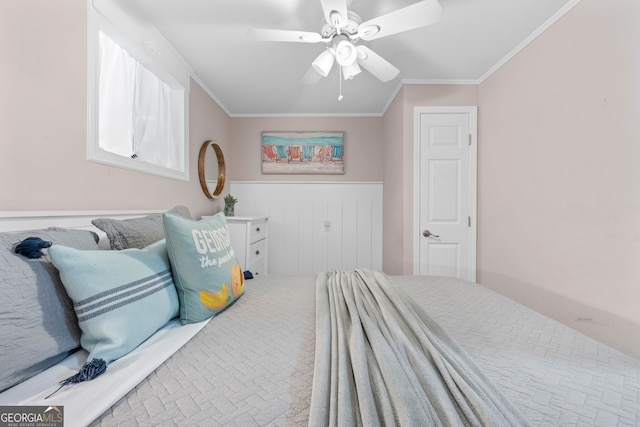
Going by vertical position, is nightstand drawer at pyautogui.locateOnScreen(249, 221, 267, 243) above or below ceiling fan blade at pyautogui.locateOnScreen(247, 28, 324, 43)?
below

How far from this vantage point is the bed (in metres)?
0.56

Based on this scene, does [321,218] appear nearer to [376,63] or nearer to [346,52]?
[376,63]

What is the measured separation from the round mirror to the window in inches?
11.3

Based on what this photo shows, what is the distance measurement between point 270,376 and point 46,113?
4.55 ft

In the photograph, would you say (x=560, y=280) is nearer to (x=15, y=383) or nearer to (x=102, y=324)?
(x=102, y=324)

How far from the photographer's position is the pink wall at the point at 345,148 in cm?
343

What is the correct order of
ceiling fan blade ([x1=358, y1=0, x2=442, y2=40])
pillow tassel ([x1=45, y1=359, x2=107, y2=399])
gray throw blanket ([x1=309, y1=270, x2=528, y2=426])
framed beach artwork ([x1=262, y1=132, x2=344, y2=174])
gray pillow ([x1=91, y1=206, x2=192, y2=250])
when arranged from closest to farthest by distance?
gray throw blanket ([x1=309, y1=270, x2=528, y2=426])
pillow tassel ([x1=45, y1=359, x2=107, y2=399])
gray pillow ([x1=91, y1=206, x2=192, y2=250])
ceiling fan blade ([x1=358, y1=0, x2=442, y2=40])
framed beach artwork ([x1=262, y1=132, x2=344, y2=174])

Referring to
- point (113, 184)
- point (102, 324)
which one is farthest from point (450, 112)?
point (102, 324)

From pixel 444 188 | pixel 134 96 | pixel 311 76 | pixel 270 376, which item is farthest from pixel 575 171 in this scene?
pixel 134 96

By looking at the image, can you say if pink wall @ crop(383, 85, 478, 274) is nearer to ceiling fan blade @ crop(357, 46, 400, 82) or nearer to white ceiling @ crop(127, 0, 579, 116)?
white ceiling @ crop(127, 0, 579, 116)

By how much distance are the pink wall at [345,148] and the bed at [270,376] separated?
250 cm

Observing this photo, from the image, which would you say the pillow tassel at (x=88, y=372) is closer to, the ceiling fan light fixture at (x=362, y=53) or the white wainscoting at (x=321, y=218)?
the ceiling fan light fixture at (x=362, y=53)

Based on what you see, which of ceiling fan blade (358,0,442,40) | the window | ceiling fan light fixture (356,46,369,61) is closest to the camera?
ceiling fan blade (358,0,442,40)

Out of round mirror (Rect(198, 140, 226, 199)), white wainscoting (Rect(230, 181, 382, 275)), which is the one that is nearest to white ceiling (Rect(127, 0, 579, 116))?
round mirror (Rect(198, 140, 226, 199))
